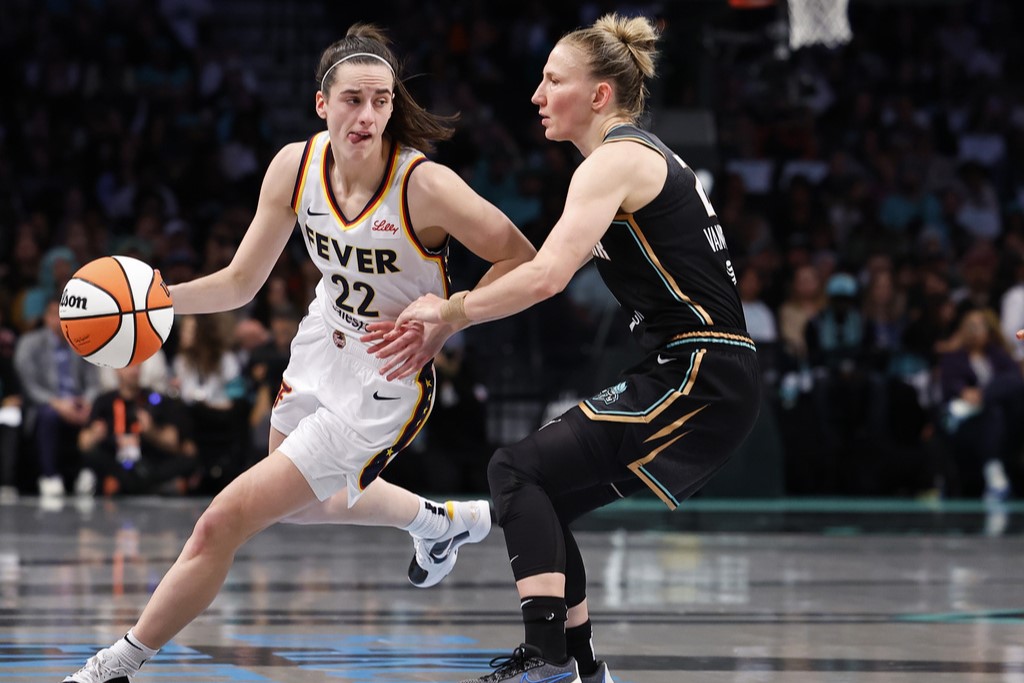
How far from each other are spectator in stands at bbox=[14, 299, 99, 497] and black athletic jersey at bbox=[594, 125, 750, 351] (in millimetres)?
9355

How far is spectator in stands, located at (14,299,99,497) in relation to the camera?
44.1ft

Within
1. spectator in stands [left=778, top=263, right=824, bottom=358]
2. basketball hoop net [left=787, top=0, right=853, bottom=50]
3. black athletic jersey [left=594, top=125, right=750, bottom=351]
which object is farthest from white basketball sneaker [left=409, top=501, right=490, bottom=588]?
basketball hoop net [left=787, top=0, right=853, bottom=50]

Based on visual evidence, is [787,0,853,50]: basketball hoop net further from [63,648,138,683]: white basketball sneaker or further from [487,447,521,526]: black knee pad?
[63,648,138,683]: white basketball sneaker

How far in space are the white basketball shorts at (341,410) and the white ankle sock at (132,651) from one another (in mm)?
705

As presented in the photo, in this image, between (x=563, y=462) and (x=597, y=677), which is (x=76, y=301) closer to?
(x=563, y=462)

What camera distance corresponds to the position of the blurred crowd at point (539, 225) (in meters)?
13.5

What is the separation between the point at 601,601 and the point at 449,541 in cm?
166

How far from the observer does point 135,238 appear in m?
15.4

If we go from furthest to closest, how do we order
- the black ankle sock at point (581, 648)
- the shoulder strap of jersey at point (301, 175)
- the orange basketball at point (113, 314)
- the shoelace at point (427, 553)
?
the shoelace at point (427, 553) → the shoulder strap of jersey at point (301, 175) → the orange basketball at point (113, 314) → the black ankle sock at point (581, 648)

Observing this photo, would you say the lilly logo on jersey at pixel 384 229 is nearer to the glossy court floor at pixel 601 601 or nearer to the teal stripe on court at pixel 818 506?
the glossy court floor at pixel 601 601

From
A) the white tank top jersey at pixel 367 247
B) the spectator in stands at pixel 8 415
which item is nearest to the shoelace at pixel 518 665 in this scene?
the white tank top jersey at pixel 367 247

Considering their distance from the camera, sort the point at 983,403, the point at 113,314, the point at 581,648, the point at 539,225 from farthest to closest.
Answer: the point at 539,225 < the point at 983,403 < the point at 113,314 < the point at 581,648

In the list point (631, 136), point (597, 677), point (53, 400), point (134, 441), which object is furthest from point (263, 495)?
point (53, 400)

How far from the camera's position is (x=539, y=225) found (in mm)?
15164
